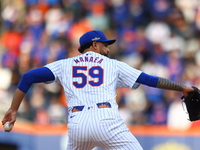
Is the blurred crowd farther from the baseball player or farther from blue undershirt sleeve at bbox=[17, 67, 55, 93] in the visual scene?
blue undershirt sleeve at bbox=[17, 67, 55, 93]

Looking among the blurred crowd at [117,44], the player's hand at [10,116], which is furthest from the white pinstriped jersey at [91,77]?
the blurred crowd at [117,44]

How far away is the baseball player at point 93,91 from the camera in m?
4.45

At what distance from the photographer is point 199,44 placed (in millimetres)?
10531

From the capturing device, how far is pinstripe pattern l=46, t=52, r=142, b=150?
4.44m

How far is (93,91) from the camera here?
14.9 feet

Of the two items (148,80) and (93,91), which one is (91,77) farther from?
(148,80)

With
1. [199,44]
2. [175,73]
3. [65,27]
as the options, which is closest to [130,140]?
[175,73]

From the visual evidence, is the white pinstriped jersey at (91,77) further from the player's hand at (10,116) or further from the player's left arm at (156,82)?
the player's hand at (10,116)

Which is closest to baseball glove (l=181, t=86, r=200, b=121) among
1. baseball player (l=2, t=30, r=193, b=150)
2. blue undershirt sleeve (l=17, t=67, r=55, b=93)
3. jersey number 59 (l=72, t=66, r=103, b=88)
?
baseball player (l=2, t=30, r=193, b=150)

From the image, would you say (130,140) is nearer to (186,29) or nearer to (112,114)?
(112,114)

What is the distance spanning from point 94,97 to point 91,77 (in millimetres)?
200

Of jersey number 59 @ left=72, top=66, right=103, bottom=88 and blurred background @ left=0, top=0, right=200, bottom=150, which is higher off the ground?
blurred background @ left=0, top=0, right=200, bottom=150

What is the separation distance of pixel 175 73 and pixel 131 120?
1.39 m

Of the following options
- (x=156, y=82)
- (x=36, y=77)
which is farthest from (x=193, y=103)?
(x=36, y=77)
